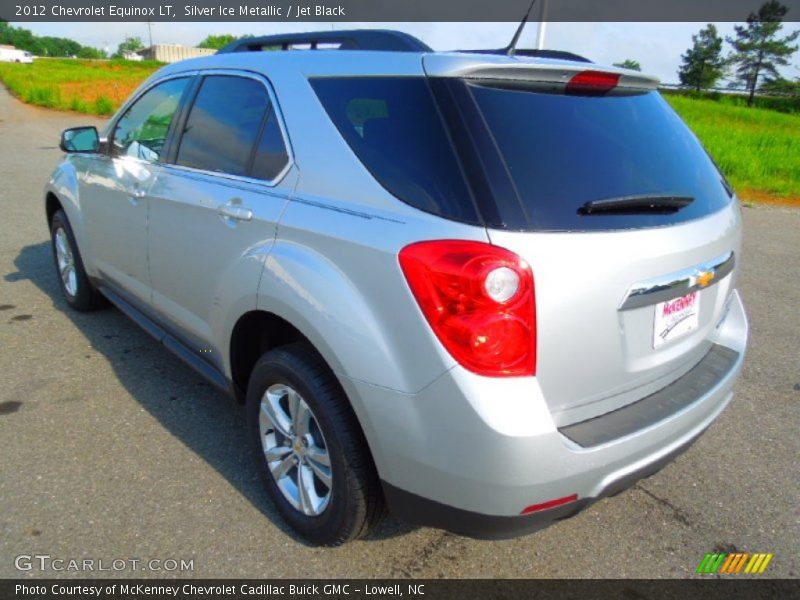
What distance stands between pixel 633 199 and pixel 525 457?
884mm

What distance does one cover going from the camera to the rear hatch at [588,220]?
1737 millimetres

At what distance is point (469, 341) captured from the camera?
169cm

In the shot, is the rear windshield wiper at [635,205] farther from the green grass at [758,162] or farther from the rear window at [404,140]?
the green grass at [758,162]

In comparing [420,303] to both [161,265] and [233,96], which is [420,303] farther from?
[161,265]

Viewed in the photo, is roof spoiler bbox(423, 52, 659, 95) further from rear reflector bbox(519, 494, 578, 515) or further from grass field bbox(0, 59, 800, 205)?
grass field bbox(0, 59, 800, 205)

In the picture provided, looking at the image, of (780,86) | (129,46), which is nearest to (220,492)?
(780,86)

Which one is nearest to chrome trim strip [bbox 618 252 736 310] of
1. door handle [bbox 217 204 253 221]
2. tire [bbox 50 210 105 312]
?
door handle [bbox 217 204 253 221]

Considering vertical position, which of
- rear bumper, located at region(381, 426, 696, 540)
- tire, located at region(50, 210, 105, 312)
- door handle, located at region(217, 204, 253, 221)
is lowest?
tire, located at region(50, 210, 105, 312)

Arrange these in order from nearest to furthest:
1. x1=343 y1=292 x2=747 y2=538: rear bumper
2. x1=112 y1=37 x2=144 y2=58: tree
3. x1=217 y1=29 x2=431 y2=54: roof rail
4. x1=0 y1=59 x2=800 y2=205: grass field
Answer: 1. x1=343 y1=292 x2=747 y2=538: rear bumper
2. x1=217 y1=29 x2=431 y2=54: roof rail
3. x1=0 y1=59 x2=800 y2=205: grass field
4. x1=112 y1=37 x2=144 y2=58: tree

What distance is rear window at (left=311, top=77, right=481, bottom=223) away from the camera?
5.85 feet

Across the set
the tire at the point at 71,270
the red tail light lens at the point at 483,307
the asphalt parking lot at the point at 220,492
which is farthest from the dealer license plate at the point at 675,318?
the tire at the point at 71,270

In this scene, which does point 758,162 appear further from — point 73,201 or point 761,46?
point 761,46

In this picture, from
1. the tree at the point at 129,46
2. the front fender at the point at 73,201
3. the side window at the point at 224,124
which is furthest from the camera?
the tree at the point at 129,46

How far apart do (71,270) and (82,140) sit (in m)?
1.06
